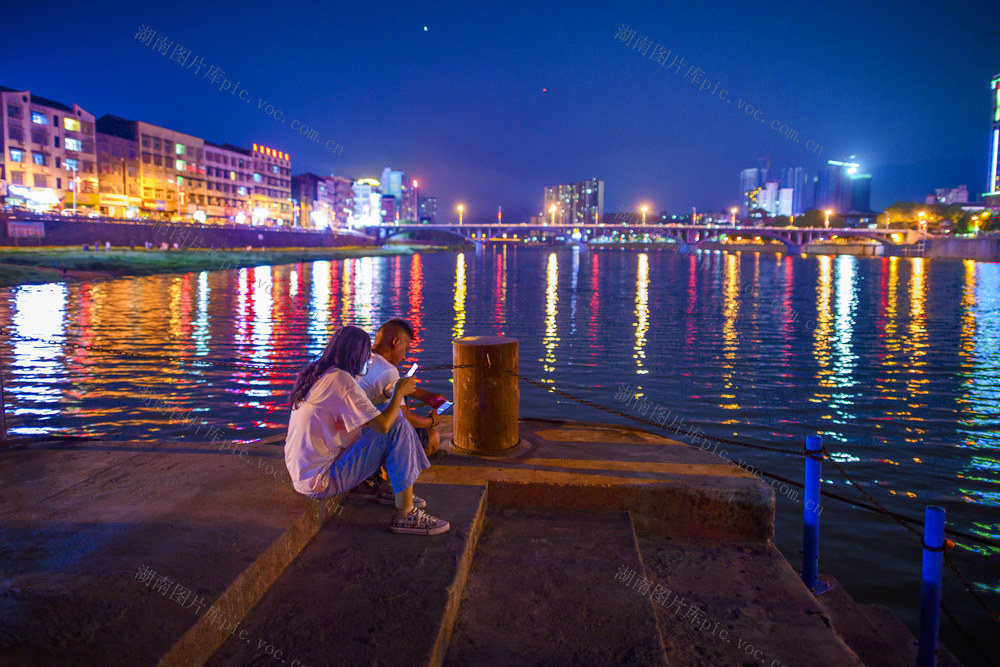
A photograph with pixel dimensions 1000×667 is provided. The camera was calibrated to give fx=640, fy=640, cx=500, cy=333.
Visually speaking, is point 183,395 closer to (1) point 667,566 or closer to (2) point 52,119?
(1) point 667,566

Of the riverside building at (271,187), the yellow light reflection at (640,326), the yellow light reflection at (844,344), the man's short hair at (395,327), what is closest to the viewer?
the man's short hair at (395,327)

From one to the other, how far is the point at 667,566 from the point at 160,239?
2786 inches

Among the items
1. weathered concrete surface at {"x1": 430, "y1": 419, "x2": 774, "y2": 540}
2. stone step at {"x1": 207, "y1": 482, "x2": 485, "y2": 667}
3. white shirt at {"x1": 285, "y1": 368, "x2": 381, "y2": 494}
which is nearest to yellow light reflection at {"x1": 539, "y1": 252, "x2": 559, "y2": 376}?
weathered concrete surface at {"x1": 430, "y1": 419, "x2": 774, "y2": 540}

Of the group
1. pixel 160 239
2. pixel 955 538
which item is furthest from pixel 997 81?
pixel 955 538

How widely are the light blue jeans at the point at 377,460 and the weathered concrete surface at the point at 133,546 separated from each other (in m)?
0.28

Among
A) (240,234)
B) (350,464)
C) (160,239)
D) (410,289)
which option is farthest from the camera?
(240,234)

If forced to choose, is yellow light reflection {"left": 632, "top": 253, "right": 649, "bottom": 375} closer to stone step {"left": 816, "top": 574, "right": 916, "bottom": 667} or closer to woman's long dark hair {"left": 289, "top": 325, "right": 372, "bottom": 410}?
stone step {"left": 816, "top": 574, "right": 916, "bottom": 667}

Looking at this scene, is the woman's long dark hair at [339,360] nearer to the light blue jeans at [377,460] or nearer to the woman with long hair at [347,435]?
the woman with long hair at [347,435]

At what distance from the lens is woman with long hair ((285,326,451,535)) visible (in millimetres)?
3846

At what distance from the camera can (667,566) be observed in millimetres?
4680

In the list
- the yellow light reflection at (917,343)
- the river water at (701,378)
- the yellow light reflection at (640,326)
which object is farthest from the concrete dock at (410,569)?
the yellow light reflection at (917,343)

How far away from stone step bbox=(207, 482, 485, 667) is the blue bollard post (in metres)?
2.67

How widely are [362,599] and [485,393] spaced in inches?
104

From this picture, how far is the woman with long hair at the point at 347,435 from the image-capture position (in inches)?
151
